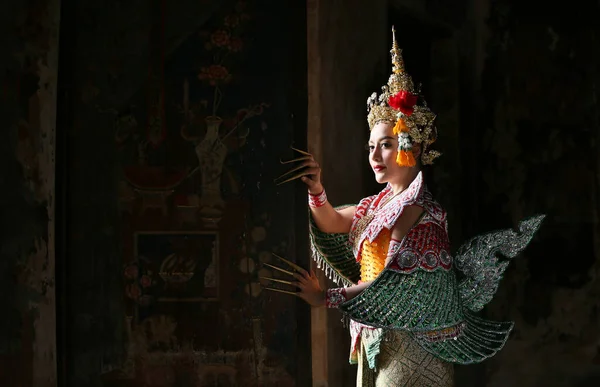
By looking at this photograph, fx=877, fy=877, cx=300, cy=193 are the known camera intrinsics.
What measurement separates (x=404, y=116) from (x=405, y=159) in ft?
0.53

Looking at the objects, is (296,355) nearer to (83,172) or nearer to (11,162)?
(83,172)

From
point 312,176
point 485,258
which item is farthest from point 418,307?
point 312,176

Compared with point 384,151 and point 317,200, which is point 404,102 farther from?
point 317,200

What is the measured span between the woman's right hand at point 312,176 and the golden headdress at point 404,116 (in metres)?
0.27

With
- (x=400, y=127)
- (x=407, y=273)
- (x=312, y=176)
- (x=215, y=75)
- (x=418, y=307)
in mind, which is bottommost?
(x=418, y=307)

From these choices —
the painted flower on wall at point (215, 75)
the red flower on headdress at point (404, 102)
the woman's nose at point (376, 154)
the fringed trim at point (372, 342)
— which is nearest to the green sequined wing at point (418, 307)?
the fringed trim at point (372, 342)

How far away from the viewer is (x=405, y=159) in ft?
10.1

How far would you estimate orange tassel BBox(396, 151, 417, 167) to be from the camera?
308 cm

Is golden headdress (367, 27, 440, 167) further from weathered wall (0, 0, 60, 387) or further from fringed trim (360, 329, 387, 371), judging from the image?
weathered wall (0, 0, 60, 387)

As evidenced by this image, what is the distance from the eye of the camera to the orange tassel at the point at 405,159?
308 centimetres

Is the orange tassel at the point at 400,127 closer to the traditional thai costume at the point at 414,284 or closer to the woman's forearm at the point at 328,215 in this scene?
the traditional thai costume at the point at 414,284

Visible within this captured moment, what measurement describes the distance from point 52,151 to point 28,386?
1.17 meters

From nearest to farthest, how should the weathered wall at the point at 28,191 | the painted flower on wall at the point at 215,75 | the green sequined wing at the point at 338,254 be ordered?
the green sequined wing at the point at 338,254 → the weathered wall at the point at 28,191 → the painted flower on wall at the point at 215,75

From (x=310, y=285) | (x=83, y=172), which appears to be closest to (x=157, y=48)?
(x=83, y=172)
